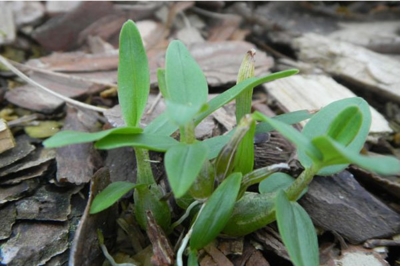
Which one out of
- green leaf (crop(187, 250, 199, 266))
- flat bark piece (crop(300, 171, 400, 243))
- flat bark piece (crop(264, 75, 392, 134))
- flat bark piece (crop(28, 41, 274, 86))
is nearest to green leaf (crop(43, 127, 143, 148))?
green leaf (crop(187, 250, 199, 266))

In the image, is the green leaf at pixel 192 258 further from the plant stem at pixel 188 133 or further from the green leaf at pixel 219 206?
the plant stem at pixel 188 133

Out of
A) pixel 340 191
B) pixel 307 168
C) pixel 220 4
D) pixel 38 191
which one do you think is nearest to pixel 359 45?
pixel 220 4

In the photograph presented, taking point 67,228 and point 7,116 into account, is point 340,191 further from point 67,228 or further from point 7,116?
point 7,116

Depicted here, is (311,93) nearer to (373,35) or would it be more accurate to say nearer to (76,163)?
(373,35)

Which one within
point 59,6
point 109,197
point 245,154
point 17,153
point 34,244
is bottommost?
point 34,244

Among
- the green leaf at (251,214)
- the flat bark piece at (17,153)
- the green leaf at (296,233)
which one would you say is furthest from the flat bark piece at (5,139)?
the green leaf at (296,233)

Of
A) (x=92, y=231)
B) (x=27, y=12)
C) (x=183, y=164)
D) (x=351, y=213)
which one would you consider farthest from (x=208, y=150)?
(x=27, y=12)
